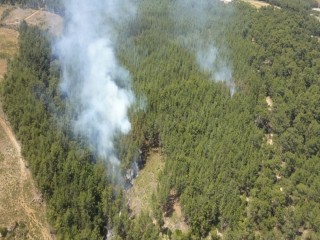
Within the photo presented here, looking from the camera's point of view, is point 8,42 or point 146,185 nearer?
point 146,185

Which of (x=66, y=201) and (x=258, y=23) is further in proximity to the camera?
(x=258, y=23)

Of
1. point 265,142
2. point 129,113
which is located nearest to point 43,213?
point 129,113

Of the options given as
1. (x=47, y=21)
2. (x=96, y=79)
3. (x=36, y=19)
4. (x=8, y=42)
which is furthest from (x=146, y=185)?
(x=36, y=19)

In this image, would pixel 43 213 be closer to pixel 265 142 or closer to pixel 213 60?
pixel 265 142

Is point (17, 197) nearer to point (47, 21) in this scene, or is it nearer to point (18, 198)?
point (18, 198)

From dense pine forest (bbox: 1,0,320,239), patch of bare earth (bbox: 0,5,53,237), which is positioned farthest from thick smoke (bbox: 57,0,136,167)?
patch of bare earth (bbox: 0,5,53,237)

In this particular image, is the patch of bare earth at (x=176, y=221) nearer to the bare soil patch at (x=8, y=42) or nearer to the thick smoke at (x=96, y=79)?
the thick smoke at (x=96, y=79)
